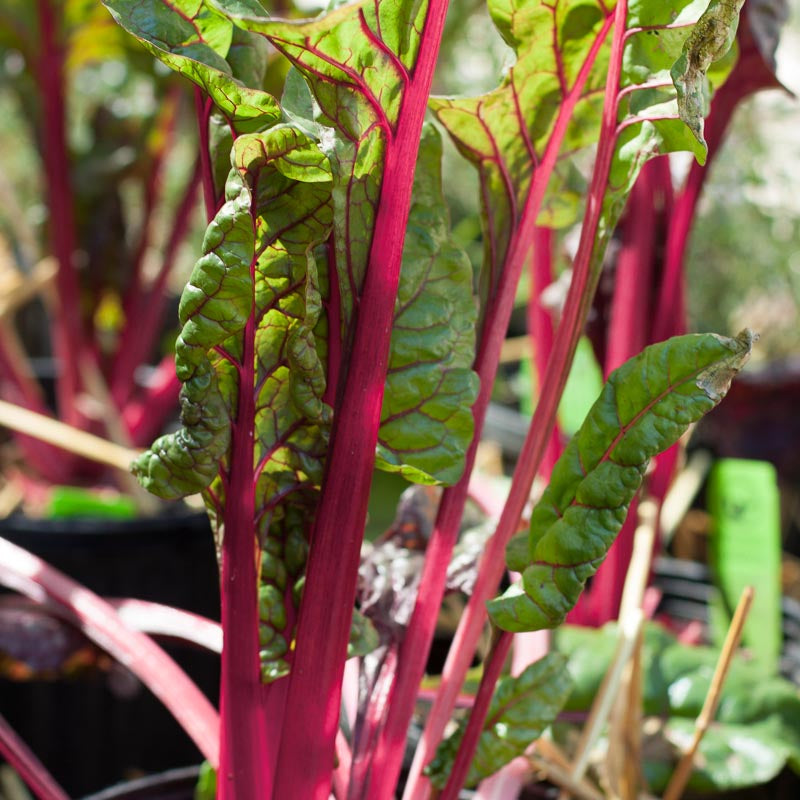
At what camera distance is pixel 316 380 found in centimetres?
47

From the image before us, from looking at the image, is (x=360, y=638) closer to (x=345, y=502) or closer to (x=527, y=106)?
(x=345, y=502)

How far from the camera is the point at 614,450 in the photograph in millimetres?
461

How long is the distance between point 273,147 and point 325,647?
9.9 inches

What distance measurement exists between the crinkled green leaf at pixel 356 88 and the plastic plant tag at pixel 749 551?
690 millimetres

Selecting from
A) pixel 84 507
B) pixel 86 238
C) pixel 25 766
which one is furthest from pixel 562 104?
pixel 86 238

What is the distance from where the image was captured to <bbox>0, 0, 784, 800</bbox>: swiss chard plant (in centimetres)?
43

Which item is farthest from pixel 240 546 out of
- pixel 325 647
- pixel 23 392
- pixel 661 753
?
pixel 23 392

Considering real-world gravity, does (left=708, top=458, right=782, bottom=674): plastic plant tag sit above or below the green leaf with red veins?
below

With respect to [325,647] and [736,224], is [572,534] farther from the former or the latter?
[736,224]

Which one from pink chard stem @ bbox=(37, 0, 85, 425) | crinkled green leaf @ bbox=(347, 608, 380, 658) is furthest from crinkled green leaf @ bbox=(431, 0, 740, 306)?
pink chard stem @ bbox=(37, 0, 85, 425)

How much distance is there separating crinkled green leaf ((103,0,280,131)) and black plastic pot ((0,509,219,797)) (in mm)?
862

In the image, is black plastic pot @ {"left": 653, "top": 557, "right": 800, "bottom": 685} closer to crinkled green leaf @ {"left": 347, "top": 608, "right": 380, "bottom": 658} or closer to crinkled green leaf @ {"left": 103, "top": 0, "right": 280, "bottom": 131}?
crinkled green leaf @ {"left": 347, "top": 608, "right": 380, "bottom": 658}

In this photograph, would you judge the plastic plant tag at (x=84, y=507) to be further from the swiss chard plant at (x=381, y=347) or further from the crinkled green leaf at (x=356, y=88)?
the crinkled green leaf at (x=356, y=88)

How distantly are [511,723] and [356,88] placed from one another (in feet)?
1.19
